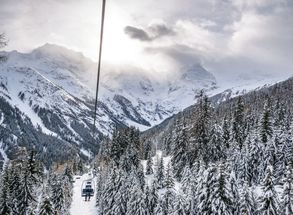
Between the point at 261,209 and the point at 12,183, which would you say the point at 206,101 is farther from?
the point at 12,183

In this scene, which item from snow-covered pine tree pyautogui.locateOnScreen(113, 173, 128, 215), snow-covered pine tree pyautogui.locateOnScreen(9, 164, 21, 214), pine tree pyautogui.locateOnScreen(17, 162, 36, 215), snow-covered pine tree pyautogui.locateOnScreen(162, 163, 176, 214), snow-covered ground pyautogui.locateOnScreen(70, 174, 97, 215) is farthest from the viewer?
snow-covered ground pyautogui.locateOnScreen(70, 174, 97, 215)

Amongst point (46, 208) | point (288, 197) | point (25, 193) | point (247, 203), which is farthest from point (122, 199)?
point (288, 197)

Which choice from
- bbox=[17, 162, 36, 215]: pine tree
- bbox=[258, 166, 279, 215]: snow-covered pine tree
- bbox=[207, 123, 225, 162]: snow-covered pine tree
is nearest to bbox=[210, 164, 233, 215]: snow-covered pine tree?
bbox=[258, 166, 279, 215]: snow-covered pine tree

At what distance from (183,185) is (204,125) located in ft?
36.7

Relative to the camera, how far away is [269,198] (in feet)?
167

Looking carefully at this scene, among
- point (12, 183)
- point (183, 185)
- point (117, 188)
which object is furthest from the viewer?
point (117, 188)

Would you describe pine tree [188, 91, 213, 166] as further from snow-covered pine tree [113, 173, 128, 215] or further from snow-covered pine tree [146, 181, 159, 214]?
snow-covered pine tree [113, 173, 128, 215]

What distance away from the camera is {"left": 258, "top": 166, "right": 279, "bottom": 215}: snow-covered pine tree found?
50.5 metres

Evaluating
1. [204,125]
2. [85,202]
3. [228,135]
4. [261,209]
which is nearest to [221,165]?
[261,209]

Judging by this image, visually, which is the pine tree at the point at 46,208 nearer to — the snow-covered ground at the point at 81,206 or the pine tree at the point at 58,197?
the pine tree at the point at 58,197

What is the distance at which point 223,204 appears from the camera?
48.7 m

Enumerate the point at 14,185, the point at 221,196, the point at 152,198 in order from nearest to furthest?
the point at 221,196, the point at 14,185, the point at 152,198

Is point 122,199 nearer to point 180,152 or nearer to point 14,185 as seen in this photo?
point 180,152

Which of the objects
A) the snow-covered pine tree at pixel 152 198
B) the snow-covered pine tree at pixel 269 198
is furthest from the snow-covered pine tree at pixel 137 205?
the snow-covered pine tree at pixel 269 198
